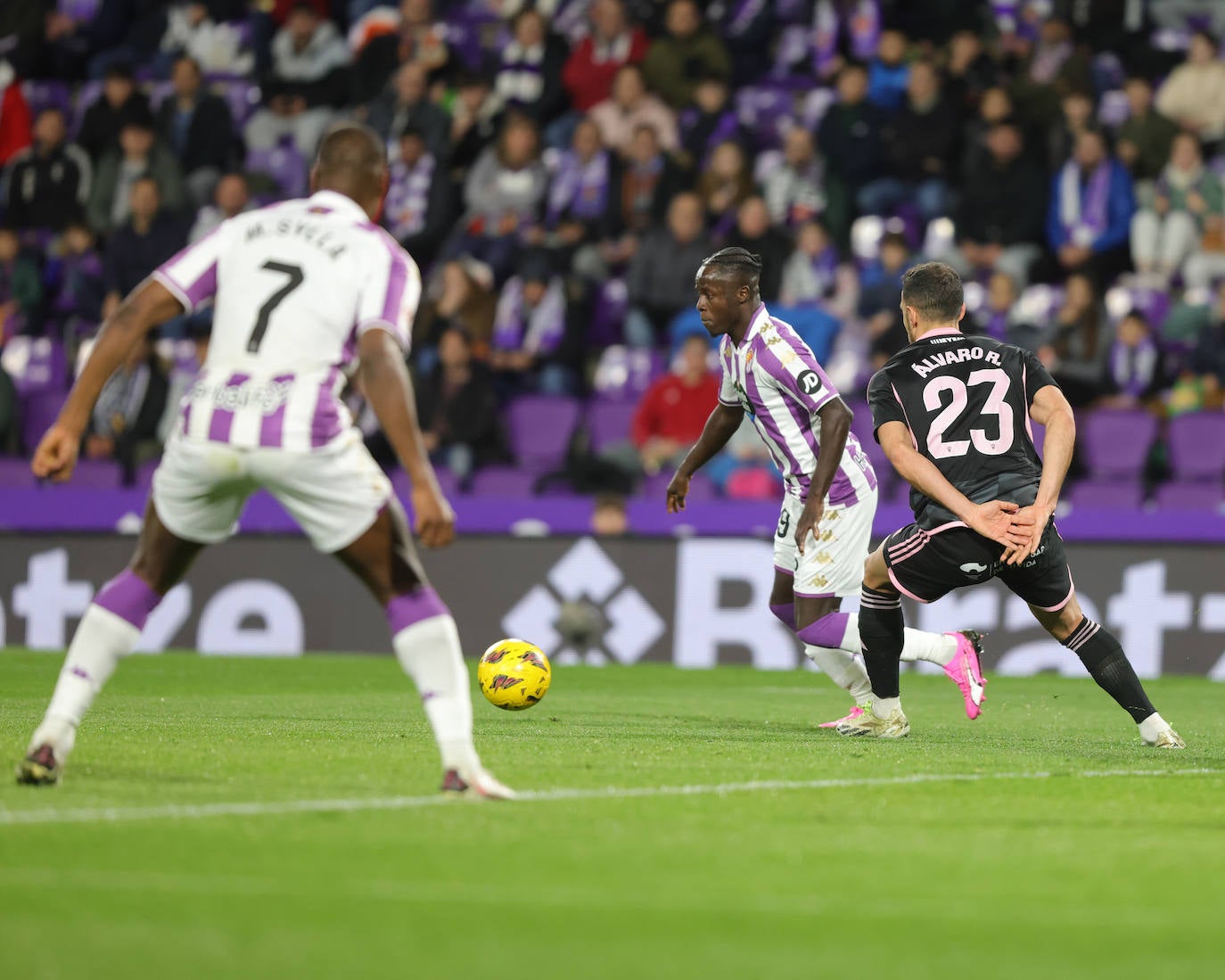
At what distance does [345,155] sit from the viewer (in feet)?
19.7

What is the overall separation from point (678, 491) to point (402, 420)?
4.11 meters

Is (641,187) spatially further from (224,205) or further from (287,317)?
(287,317)

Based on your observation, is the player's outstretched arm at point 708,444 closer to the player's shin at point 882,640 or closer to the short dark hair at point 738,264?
the short dark hair at point 738,264

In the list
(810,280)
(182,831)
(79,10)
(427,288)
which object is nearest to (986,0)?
(810,280)

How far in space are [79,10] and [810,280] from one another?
10.9 meters

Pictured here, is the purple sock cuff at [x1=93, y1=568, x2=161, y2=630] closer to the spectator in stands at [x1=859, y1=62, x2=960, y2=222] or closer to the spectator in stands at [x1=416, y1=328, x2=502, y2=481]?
the spectator in stands at [x1=416, y1=328, x2=502, y2=481]

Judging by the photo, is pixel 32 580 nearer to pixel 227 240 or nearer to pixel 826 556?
pixel 826 556

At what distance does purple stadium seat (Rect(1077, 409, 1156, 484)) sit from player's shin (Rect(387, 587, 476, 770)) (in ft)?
36.9

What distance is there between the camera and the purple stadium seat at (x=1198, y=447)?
623 inches

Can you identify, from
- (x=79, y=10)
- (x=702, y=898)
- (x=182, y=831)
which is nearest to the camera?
(x=702, y=898)

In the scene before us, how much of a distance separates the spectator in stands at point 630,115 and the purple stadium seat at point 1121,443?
568cm

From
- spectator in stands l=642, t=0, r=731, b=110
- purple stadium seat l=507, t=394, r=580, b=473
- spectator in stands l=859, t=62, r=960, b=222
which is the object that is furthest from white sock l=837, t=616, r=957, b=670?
spectator in stands l=642, t=0, r=731, b=110

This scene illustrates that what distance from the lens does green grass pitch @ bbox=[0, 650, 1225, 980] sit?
3.68m

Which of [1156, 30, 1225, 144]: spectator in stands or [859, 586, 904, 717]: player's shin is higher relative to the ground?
[1156, 30, 1225, 144]: spectator in stands
